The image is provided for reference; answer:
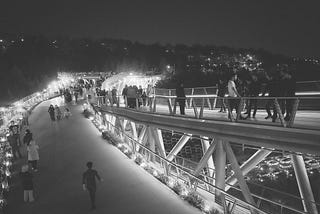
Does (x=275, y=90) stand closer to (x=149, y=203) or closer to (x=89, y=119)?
(x=149, y=203)

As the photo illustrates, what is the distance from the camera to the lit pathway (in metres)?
12.9

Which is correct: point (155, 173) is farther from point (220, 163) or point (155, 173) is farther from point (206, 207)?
point (206, 207)

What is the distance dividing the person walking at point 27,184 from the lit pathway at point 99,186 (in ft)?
0.91

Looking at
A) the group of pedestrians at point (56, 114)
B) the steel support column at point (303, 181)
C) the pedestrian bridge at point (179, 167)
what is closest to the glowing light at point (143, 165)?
the pedestrian bridge at point (179, 167)

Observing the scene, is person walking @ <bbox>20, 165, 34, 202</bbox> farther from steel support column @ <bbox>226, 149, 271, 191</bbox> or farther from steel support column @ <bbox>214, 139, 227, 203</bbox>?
steel support column @ <bbox>226, 149, 271, 191</bbox>

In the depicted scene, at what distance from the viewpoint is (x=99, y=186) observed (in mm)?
15281

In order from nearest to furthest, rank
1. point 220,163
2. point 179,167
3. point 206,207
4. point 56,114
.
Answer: point 206,207, point 220,163, point 179,167, point 56,114

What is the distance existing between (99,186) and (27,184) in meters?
2.79

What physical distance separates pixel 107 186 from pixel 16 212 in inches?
139

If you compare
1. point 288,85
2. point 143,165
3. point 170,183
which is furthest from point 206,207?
point 143,165

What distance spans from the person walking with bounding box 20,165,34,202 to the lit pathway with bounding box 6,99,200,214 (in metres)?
0.28

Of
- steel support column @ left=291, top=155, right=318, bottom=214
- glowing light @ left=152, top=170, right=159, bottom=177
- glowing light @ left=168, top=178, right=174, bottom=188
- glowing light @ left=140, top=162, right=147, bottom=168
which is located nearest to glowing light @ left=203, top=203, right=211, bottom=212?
glowing light @ left=168, top=178, right=174, bottom=188

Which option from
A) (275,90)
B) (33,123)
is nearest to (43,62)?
(33,123)

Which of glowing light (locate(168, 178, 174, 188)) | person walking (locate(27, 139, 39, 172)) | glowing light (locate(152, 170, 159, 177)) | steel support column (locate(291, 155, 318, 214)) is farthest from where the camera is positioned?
person walking (locate(27, 139, 39, 172))
